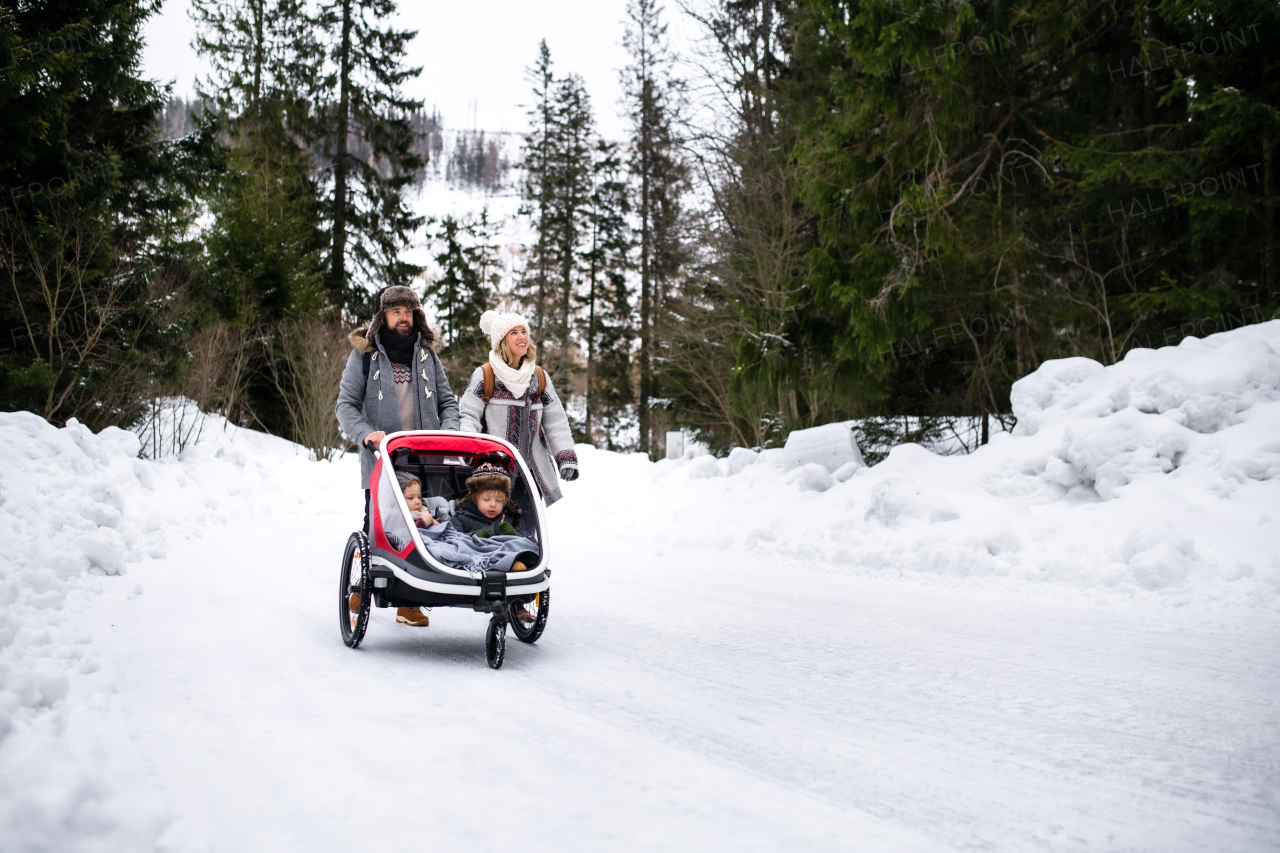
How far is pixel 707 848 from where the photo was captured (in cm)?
224

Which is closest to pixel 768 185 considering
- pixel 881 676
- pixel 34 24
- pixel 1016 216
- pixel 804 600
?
pixel 1016 216

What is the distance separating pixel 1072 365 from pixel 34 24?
531 inches

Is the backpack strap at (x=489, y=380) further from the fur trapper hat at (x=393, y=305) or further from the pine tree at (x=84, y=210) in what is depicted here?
the pine tree at (x=84, y=210)

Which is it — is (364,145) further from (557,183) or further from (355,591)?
(355,591)

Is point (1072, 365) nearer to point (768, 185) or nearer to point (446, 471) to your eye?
point (446, 471)

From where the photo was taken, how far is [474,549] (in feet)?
15.0

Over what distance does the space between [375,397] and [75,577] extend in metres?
2.38

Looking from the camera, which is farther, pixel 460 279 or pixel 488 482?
pixel 460 279

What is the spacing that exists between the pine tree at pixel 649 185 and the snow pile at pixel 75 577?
63.4ft

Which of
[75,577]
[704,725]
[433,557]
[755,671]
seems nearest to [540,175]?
[75,577]

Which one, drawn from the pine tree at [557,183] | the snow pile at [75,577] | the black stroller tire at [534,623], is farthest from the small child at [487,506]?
the pine tree at [557,183]

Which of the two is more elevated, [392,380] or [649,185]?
[649,185]

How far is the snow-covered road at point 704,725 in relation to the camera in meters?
2.38

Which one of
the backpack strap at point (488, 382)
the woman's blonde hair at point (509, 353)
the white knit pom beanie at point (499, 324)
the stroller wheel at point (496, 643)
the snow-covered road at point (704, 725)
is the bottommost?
the snow-covered road at point (704, 725)
